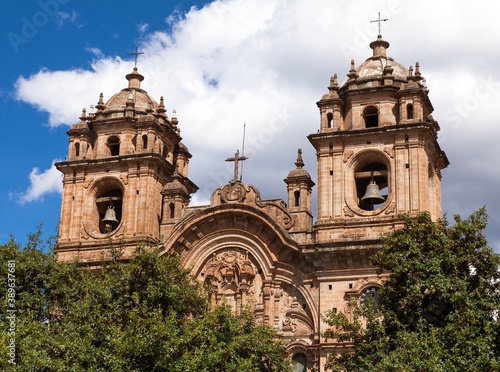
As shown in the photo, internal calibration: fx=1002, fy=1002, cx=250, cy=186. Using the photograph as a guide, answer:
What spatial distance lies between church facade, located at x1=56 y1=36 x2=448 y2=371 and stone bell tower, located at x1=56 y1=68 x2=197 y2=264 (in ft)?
0.20

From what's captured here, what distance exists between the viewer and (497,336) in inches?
1331

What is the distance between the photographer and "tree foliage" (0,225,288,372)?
116 feet

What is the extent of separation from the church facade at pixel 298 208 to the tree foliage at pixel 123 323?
3.45 m

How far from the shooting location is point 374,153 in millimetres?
45125

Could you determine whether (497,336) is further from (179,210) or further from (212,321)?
(179,210)

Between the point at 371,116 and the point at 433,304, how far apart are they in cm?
1354

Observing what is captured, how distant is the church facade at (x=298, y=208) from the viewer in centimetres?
4325

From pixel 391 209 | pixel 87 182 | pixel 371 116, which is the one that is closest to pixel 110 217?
pixel 87 182

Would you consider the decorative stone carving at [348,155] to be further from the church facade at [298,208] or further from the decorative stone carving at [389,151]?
the decorative stone carving at [389,151]

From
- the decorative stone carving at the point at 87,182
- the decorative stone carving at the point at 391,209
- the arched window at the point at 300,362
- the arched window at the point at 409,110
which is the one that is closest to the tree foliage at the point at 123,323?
the arched window at the point at 300,362

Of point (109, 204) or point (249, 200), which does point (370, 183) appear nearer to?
point (249, 200)

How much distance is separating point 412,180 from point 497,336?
1132cm

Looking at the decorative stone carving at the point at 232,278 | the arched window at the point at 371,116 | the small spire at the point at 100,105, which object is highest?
the small spire at the point at 100,105

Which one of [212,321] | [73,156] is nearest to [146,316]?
[212,321]
